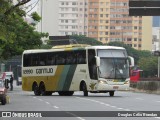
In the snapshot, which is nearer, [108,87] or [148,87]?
[108,87]

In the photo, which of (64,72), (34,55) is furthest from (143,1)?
(34,55)

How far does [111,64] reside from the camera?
42250 mm

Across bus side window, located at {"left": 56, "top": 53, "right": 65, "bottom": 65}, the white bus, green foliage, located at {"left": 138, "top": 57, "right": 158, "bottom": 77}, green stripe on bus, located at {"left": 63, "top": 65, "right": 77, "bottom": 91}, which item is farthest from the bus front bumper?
green foliage, located at {"left": 138, "top": 57, "right": 158, "bottom": 77}

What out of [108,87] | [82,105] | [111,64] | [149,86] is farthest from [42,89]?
[82,105]

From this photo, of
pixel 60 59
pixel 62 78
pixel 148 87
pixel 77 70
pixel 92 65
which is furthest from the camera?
pixel 148 87

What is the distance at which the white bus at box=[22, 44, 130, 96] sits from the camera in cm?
4231

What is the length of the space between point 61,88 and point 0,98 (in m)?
13.0

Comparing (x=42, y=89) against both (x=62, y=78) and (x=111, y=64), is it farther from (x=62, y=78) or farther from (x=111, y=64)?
(x=111, y=64)

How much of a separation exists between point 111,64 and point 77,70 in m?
2.90

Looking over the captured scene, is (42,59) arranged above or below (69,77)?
above

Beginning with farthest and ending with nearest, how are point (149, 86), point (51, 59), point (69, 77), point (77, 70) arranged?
point (149, 86) < point (51, 59) < point (69, 77) < point (77, 70)

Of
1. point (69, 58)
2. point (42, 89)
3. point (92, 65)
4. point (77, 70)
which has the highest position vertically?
point (69, 58)

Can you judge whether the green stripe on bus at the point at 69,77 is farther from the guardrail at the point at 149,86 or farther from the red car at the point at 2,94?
the red car at the point at 2,94

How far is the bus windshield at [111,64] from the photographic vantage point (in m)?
42.3
